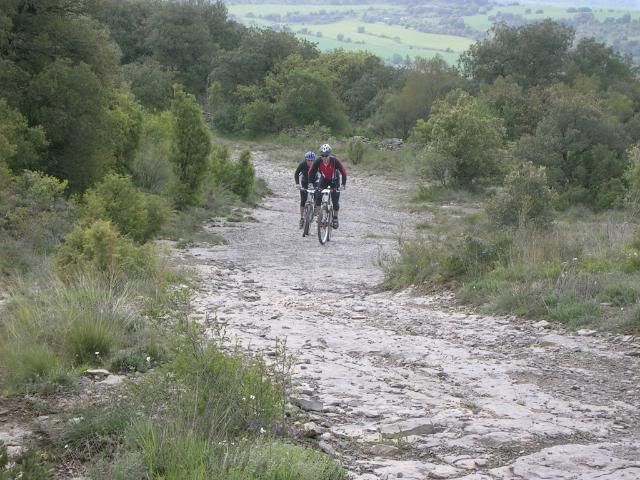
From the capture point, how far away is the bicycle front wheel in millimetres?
17922

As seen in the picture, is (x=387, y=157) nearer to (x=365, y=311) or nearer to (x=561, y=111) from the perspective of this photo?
(x=561, y=111)

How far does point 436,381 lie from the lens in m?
7.40

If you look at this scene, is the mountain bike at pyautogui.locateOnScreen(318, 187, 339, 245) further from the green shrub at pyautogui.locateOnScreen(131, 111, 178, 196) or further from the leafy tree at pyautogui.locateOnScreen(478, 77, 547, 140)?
the leafy tree at pyautogui.locateOnScreen(478, 77, 547, 140)

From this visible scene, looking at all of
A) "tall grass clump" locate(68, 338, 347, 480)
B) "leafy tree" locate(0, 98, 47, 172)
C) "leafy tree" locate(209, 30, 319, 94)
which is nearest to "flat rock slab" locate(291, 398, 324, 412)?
"tall grass clump" locate(68, 338, 347, 480)

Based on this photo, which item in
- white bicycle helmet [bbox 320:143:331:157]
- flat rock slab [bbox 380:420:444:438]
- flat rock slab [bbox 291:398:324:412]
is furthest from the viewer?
white bicycle helmet [bbox 320:143:331:157]

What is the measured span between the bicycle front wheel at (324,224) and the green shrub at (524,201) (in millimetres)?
3562

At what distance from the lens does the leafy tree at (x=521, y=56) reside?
57.9m

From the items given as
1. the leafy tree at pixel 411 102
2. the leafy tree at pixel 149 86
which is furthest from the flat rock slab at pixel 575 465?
the leafy tree at pixel 411 102

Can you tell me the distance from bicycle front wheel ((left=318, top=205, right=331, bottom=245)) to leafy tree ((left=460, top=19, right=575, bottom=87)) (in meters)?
41.6

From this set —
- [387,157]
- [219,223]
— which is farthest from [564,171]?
[219,223]

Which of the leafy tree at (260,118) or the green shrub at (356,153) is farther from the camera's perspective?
the leafy tree at (260,118)

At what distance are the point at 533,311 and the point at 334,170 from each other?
8442 mm

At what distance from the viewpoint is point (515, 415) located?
250 inches

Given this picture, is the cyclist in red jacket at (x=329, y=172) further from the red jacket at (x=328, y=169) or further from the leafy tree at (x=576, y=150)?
the leafy tree at (x=576, y=150)
